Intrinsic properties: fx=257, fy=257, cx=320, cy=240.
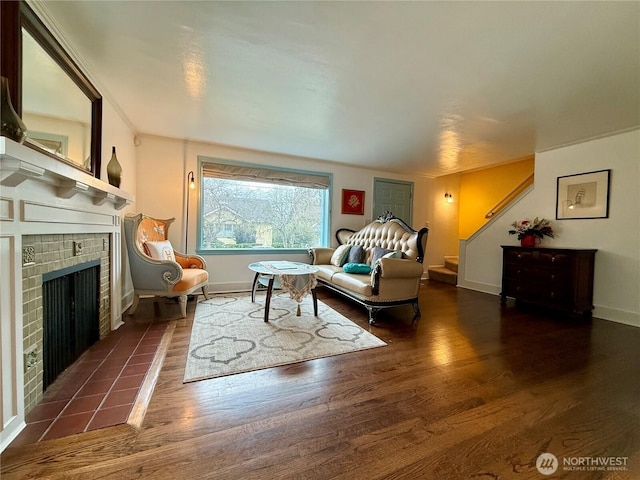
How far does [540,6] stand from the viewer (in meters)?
1.42

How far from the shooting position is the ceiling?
1.51 meters

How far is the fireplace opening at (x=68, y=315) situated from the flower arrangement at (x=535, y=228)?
535cm

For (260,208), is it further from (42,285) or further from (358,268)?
(42,285)

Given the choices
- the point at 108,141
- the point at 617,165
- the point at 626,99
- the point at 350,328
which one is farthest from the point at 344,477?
the point at 617,165

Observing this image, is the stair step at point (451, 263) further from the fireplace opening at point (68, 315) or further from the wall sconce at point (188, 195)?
the fireplace opening at point (68, 315)

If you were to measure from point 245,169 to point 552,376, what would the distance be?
425 cm

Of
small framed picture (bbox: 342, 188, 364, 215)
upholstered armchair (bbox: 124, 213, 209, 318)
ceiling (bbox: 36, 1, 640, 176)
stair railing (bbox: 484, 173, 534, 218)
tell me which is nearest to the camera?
ceiling (bbox: 36, 1, 640, 176)

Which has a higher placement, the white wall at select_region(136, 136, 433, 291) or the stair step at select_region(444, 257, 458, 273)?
the white wall at select_region(136, 136, 433, 291)

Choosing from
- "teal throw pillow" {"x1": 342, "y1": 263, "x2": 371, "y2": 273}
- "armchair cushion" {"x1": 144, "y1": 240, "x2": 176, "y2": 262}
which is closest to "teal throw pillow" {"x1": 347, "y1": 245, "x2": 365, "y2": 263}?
"teal throw pillow" {"x1": 342, "y1": 263, "x2": 371, "y2": 273}

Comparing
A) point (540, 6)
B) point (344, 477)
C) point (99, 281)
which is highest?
point (540, 6)

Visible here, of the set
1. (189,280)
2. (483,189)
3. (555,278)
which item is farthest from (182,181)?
(483,189)

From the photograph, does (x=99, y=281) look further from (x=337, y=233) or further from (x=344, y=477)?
(x=337, y=233)

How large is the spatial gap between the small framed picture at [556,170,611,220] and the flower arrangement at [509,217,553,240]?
18 cm

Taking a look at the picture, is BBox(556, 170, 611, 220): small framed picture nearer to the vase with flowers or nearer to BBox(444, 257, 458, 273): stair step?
the vase with flowers
